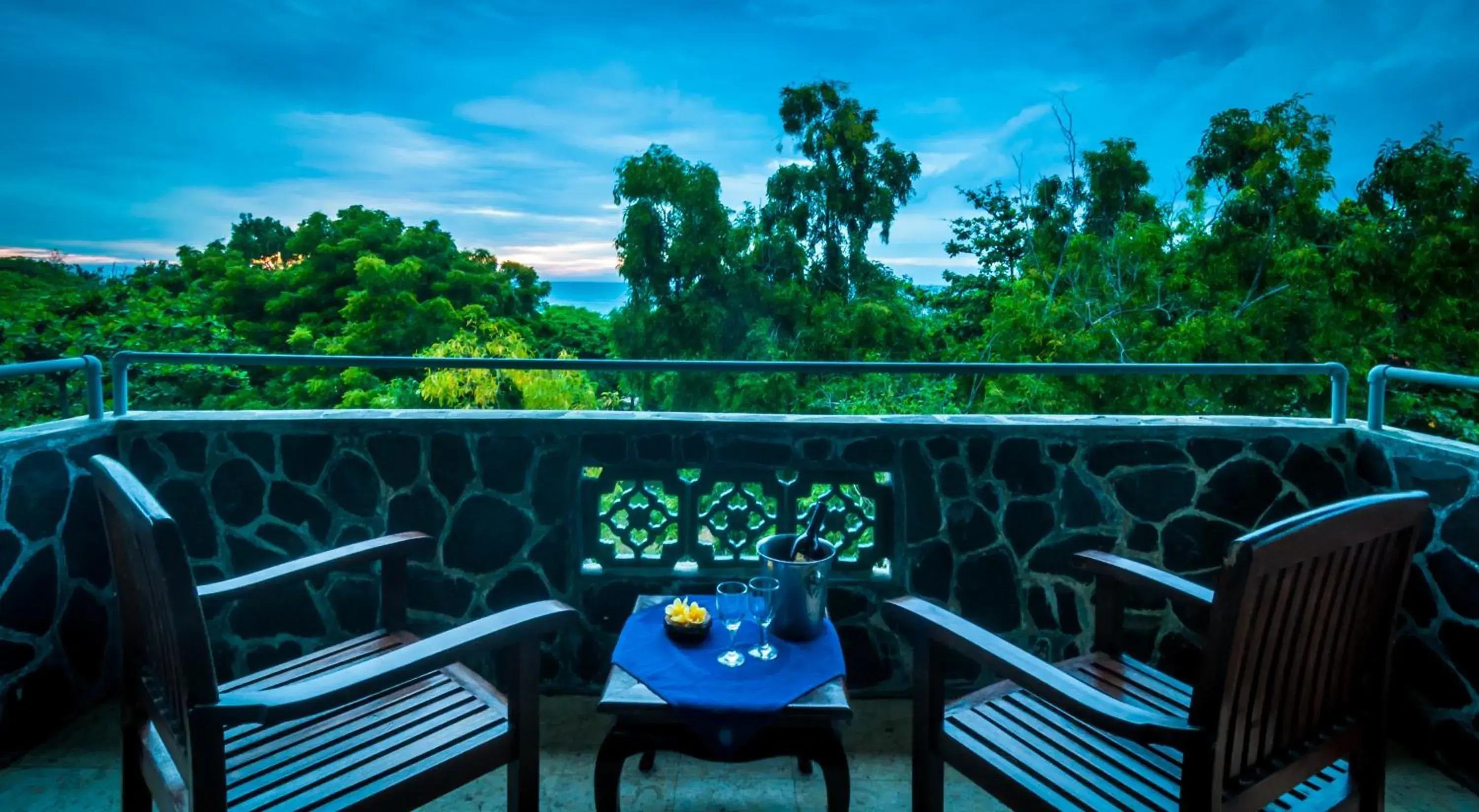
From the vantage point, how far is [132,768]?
150 cm

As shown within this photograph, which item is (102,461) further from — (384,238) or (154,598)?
(384,238)

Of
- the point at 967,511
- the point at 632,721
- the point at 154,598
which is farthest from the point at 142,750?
the point at 967,511

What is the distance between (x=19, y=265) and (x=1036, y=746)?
1879 cm

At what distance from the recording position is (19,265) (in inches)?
575

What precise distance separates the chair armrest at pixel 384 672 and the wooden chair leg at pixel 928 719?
0.68 meters

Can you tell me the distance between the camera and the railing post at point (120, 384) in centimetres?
240

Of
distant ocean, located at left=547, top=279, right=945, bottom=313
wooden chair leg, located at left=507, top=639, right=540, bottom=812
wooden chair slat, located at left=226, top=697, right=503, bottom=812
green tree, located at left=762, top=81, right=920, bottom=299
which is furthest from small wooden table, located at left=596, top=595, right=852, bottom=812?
distant ocean, located at left=547, top=279, right=945, bottom=313

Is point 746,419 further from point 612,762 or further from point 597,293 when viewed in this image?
point 597,293

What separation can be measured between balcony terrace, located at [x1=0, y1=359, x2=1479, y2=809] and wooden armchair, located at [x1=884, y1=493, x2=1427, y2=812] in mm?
740

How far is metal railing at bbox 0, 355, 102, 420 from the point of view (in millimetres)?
2162

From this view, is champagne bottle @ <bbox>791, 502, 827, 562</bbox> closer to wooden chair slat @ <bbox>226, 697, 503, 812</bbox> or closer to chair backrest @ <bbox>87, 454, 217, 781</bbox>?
wooden chair slat @ <bbox>226, 697, 503, 812</bbox>

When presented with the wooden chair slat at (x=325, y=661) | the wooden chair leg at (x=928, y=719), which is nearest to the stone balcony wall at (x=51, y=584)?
the wooden chair slat at (x=325, y=661)

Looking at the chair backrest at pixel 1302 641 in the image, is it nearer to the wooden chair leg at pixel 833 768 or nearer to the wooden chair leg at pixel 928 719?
the wooden chair leg at pixel 928 719

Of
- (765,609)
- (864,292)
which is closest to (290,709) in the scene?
(765,609)
